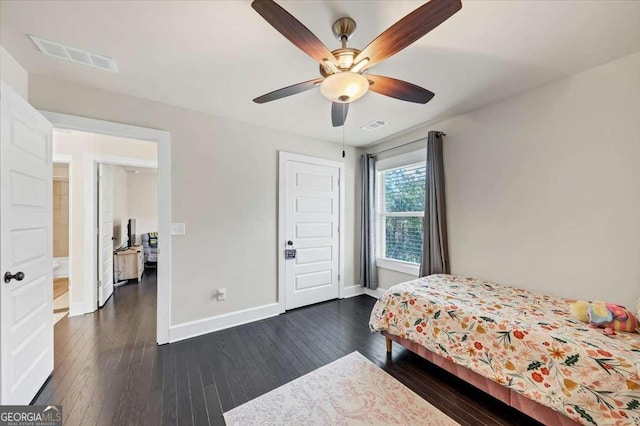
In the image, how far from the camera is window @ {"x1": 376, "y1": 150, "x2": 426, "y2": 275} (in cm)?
339

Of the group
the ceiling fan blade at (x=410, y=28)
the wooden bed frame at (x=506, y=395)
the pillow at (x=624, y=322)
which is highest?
the ceiling fan blade at (x=410, y=28)

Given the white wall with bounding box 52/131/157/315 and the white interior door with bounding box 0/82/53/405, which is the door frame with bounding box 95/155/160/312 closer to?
the white wall with bounding box 52/131/157/315

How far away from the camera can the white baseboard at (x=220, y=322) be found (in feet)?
8.59

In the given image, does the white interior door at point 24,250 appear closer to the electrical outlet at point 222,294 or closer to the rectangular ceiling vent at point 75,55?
the rectangular ceiling vent at point 75,55

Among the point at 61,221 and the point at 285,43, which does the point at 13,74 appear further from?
the point at 61,221

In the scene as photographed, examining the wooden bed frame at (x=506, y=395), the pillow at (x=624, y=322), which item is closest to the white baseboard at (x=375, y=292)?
the wooden bed frame at (x=506, y=395)

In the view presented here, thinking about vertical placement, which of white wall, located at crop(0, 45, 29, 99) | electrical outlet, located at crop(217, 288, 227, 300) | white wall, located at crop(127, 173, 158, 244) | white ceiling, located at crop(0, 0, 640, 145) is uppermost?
white ceiling, located at crop(0, 0, 640, 145)

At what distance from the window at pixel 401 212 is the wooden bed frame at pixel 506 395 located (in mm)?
1487

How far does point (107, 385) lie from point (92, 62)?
2515 millimetres

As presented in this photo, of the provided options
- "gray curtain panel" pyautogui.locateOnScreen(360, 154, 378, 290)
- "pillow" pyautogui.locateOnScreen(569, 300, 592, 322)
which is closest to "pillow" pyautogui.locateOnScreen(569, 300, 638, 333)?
"pillow" pyautogui.locateOnScreen(569, 300, 592, 322)

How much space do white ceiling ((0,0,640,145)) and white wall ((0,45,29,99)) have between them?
69 mm

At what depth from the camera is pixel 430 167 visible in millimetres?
2994

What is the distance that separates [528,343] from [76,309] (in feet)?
15.9

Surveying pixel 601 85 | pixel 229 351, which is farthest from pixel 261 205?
pixel 601 85
